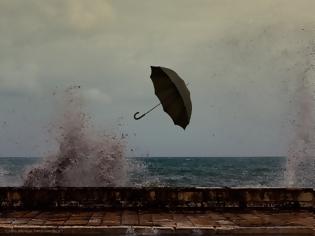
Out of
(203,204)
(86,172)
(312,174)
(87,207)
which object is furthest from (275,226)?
(312,174)

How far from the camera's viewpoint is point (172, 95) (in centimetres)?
881

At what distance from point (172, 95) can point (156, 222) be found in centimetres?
215

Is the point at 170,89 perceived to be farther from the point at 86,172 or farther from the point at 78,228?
the point at 86,172

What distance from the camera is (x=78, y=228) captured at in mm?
7422

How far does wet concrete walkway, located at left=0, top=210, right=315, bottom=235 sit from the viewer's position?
743 cm

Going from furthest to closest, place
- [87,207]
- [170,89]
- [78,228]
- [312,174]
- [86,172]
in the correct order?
1. [312,174]
2. [86,172]
3. [87,207]
4. [170,89]
5. [78,228]

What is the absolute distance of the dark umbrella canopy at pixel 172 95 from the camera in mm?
8703

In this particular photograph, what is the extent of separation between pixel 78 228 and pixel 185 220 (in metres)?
1.89

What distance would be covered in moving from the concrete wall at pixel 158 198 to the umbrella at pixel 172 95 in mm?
1650

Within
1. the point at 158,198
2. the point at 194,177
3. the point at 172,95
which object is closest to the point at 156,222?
the point at 158,198

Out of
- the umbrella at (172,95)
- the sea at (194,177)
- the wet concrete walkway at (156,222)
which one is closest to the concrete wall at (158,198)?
the wet concrete walkway at (156,222)

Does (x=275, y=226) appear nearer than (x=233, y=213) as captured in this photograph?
Yes

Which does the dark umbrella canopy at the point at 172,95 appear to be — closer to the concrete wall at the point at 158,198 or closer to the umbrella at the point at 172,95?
the umbrella at the point at 172,95

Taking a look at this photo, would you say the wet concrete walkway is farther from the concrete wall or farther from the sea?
the sea
